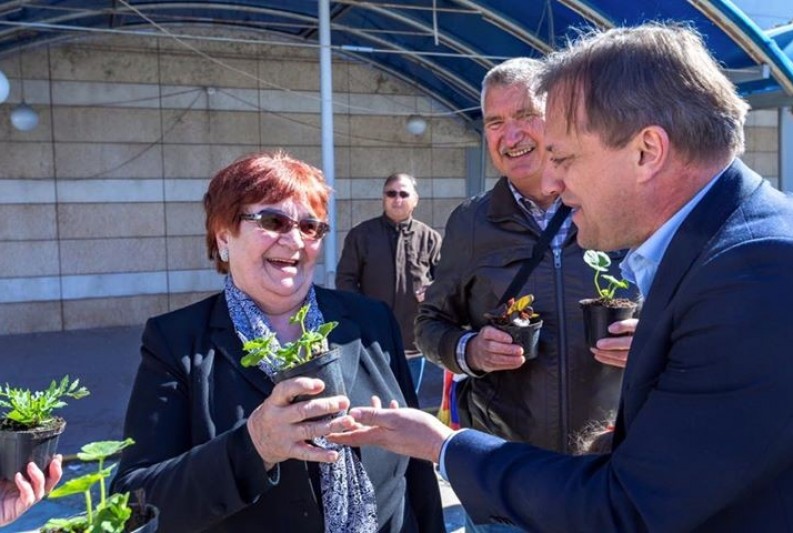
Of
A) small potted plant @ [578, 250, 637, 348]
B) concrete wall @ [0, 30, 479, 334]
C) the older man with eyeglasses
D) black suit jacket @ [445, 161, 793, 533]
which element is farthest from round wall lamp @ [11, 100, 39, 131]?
black suit jacket @ [445, 161, 793, 533]

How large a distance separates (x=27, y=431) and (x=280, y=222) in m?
0.76

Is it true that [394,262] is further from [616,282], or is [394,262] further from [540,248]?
[616,282]

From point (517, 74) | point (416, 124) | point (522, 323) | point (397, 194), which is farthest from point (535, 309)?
point (416, 124)

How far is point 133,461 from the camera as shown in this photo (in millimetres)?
1686

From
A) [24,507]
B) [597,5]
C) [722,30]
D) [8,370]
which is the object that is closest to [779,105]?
[722,30]

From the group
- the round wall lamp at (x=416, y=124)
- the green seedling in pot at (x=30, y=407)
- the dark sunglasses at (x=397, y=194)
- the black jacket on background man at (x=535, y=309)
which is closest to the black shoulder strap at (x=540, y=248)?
the black jacket on background man at (x=535, y=309)

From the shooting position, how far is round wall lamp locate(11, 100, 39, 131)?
7.83 m

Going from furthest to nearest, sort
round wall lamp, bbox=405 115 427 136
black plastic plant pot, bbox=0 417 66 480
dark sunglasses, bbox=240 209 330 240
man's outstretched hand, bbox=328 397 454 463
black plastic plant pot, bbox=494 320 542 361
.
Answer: round wall lamp, bbox=405 115 427 136 → black plastic plant pot, bbox=494 320 542 361 → dark sunglasses, bbox=240 209 330 240 → black plastic plant pot, bbox=0 417 66 480 → man's outstretched hand, bbox=328 397 454 463

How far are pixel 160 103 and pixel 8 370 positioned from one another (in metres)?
3.66

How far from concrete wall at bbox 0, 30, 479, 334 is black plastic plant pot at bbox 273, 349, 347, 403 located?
798 centimetres

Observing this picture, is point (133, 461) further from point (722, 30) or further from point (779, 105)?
point (779, 105)

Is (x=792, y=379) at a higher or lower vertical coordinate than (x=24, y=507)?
higher

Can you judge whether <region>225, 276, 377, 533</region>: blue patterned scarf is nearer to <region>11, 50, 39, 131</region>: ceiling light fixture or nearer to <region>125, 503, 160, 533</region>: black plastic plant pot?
<region>125, 503, 160, 533</region>: black plastic plant pot

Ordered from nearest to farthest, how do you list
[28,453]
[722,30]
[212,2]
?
[28,453] → [722,30] → [212,2]
